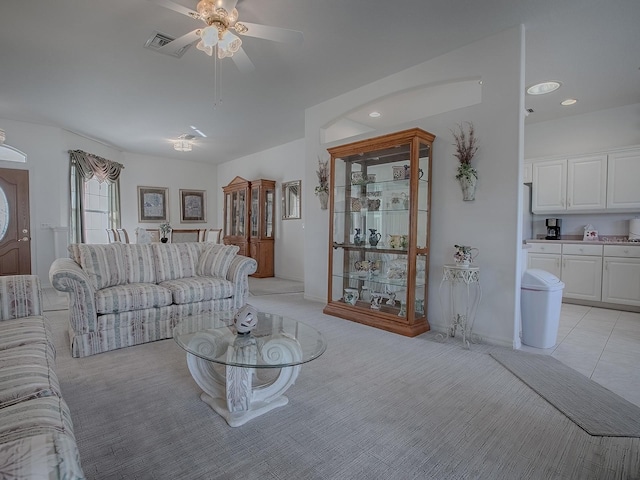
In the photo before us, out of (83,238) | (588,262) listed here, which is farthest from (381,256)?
(83,238)

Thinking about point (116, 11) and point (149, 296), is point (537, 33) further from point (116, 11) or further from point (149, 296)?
point (149, 296)

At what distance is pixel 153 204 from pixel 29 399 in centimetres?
756

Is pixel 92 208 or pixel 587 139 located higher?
pixel 587 139

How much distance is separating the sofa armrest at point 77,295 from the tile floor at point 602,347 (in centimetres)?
209

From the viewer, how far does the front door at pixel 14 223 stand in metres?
5.38

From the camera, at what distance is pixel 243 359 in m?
1.72

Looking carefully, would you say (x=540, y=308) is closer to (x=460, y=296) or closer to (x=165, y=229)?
(x=460, y=296)

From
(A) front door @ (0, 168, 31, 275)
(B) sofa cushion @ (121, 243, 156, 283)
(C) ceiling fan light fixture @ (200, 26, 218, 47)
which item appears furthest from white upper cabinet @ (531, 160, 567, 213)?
(A) front door @ (0, 168, 31, 275)

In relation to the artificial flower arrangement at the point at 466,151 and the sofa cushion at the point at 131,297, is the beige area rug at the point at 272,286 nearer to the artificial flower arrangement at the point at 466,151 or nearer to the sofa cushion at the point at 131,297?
the sofa cushion at the point at 131,297

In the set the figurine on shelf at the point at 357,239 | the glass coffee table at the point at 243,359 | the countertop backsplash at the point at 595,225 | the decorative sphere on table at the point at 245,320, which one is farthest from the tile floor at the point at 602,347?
the decorative sphere on table at the point at 245,320

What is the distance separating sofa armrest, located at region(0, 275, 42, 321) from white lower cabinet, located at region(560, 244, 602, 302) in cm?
613

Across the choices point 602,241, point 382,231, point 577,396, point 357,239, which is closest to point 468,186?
point 382,231

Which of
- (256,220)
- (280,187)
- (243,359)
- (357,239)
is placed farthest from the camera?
(256,220)

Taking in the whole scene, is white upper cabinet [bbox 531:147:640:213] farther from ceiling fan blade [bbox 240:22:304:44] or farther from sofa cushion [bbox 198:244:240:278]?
sofa cushion [bbox 198:244:240:278]
